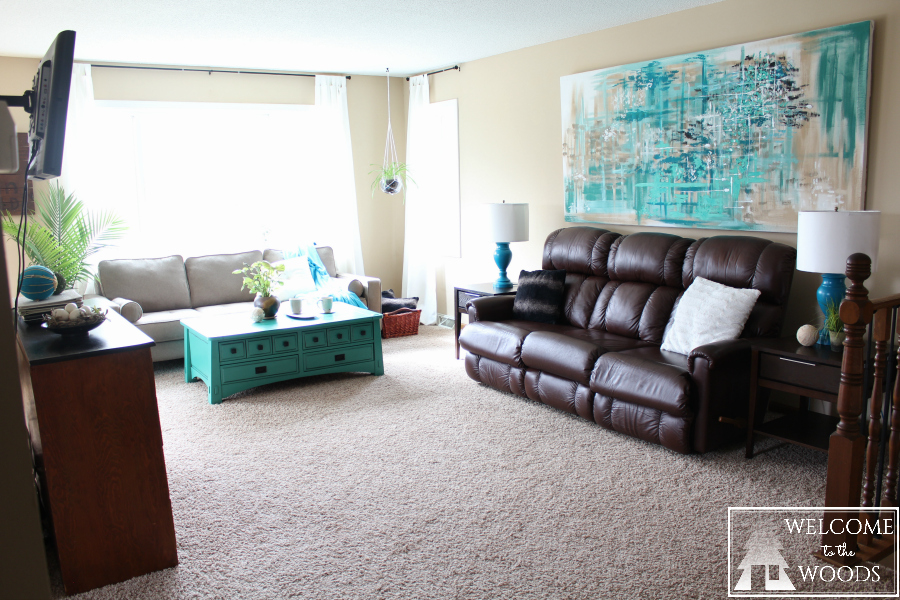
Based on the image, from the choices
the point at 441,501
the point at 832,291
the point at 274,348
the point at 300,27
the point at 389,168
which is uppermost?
the point at 300,27

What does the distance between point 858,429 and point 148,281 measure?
513 centimetres

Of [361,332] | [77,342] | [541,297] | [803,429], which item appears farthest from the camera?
[361,332]

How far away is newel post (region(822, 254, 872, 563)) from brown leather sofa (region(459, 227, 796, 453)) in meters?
0.86

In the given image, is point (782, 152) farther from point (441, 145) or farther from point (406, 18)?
point (441, 145)

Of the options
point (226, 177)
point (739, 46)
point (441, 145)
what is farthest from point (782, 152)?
point (226, 177)

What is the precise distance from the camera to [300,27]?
4.64 m

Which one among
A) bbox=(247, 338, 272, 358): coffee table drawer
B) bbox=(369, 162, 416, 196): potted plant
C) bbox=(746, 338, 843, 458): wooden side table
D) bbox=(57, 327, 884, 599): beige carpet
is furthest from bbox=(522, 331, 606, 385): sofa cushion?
bbox=(369, 162, 416, 196): potted plant

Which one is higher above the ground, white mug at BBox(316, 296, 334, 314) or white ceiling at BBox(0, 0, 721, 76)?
white ceiling at BBox(0, 0, 721, 76)

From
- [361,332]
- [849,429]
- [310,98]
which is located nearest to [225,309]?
[361,332]

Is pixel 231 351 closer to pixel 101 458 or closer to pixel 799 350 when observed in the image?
pixel 101 458

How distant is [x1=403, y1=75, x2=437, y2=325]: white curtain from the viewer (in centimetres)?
680

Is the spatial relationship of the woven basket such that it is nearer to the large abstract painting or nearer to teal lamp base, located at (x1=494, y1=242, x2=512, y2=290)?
teal lamp base, located at (x1=494, y1=242, x2=512, y2=290)

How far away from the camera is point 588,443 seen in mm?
3654

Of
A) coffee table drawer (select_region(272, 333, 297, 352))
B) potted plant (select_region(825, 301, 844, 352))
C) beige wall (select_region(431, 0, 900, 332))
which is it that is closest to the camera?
potted plant (select_region(825, 301, 844, 352))
